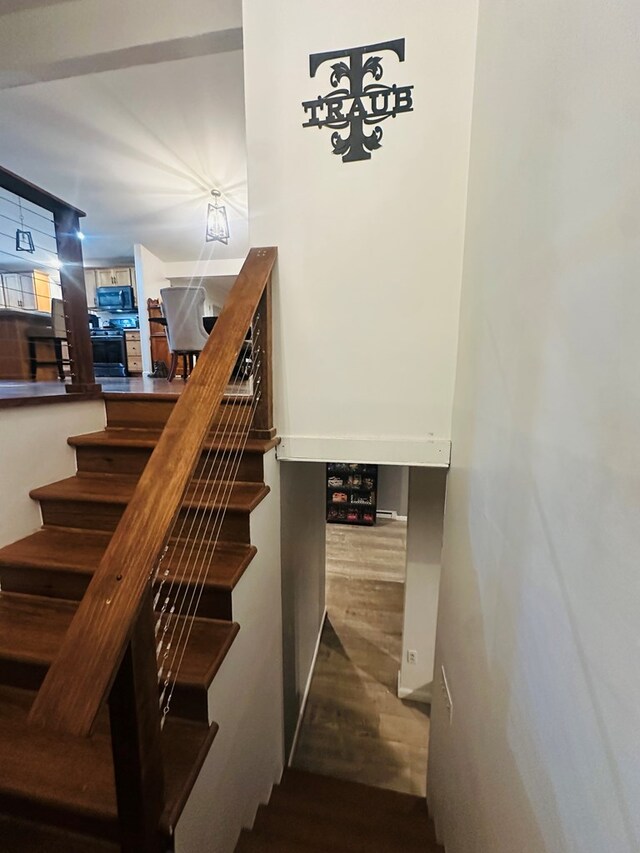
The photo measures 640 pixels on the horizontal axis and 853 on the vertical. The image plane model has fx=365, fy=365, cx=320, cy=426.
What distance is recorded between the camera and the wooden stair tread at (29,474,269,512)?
1.44m

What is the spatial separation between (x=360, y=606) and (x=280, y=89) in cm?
429

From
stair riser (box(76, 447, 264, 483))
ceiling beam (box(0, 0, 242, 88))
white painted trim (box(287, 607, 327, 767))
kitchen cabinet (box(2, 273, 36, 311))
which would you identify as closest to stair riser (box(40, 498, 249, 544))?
stair riser (box(76, 447, 264, 483))

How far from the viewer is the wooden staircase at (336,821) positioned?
1.48 m

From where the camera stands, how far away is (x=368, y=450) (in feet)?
5.61

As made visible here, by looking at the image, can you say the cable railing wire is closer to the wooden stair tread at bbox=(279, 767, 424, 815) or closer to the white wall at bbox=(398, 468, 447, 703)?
the wooden stair tread at bbox=(279, 767, 424, 815)

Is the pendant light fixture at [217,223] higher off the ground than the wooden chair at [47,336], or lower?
higher

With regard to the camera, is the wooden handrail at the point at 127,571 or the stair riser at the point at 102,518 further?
the stair riser at the point at 102,518

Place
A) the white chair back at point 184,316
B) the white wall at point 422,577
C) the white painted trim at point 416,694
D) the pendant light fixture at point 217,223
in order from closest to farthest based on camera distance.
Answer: the white wall at point 422,577 → the white painted trim at point 416,694 → the white chair back at point 184,316 → the pendant light fixture at point 217,223

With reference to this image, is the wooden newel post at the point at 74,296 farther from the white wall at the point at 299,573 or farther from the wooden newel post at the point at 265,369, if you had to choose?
the white wall at the point at 299,573

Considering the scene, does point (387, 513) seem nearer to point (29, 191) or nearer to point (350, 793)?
point (350, 793)

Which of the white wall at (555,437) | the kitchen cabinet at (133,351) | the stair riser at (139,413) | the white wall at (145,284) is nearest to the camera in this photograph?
the white wall at (555,437)

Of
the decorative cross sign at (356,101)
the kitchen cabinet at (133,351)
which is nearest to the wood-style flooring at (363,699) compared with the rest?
the decorative cross sign at (356,101)

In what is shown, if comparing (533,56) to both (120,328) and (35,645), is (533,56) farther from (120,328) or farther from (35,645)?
(120,328)

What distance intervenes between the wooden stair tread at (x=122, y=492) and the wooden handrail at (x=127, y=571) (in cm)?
54
